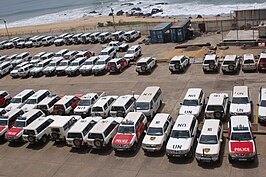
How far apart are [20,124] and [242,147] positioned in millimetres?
15851

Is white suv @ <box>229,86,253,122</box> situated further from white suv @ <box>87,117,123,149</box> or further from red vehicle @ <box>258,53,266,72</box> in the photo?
white suv @ <box>87,117,123,149</box>

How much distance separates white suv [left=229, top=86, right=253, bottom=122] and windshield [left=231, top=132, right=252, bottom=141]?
349 cm

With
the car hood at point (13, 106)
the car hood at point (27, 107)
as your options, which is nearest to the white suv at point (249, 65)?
the car hood at point (27, 107)

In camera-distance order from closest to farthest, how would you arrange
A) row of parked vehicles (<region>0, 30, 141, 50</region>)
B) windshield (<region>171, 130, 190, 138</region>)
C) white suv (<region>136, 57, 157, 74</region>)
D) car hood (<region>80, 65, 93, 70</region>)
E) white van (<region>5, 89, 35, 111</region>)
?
1. windshield (<region>171, 130, 190, 138</region>)
2. white van (<region>5, 89, 35, 111</region>)
3. white suv (<region>136, 57, 157, 74</region>)
4. car hood (<region>80, 65, 93, 70</region>)
5. row of parked vehicles (<region>0, 30, 141, 50</region>)

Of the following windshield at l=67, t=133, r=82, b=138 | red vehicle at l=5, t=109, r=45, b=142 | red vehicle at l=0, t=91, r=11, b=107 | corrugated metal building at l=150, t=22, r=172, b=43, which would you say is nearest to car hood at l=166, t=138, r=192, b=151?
windshield at l=67, t=133, r=82, b=138

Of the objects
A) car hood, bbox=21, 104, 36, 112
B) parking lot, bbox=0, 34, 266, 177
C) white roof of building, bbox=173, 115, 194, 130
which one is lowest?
parking lot, bbox=0, 34, 266, 177

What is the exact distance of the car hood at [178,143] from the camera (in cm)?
1938

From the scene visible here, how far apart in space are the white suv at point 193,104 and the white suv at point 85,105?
25.0 ft

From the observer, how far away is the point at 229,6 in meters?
85.5

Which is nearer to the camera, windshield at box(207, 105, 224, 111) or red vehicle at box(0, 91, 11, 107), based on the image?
windshield at box(207, 105, 224, 111)

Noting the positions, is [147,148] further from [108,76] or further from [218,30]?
[218,30]

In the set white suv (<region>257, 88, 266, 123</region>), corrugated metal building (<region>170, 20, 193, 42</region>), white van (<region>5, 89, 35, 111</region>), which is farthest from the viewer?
corrugated metal building (<region>170, 20, 193, 42</region>)

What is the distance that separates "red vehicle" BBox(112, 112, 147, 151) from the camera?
2092 cm

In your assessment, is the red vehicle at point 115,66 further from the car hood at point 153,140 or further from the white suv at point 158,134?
the car hood at point 153,140
